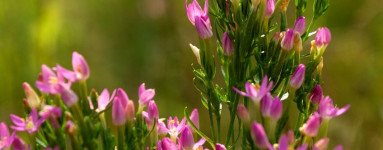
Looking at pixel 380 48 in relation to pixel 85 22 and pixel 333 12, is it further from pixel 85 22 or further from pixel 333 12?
pixel 85 22

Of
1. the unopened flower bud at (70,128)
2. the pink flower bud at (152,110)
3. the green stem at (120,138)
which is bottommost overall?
the green stem at (120,138)

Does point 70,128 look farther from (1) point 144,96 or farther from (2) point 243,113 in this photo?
(2) point 243,113

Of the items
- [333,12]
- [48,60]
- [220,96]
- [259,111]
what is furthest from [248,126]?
[333,12]

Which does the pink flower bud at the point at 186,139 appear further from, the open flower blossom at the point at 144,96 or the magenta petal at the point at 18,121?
the magenta petal at the point at 18,121

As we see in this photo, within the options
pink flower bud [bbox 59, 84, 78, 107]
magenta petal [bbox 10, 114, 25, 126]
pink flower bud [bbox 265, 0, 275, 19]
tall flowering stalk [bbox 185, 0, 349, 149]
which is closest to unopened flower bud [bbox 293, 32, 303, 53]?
tall flowering stalk [bbox 185, 0, 349, 149]

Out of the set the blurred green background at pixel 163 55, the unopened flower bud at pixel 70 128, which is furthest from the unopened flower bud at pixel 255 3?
the blurred green background at pixel 163 55

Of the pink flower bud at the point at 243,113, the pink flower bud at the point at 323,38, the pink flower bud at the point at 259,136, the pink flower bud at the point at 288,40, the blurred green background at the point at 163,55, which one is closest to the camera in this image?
the pink flower bud at the point at 259,136

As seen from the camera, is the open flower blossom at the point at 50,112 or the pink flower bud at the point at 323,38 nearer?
the open flower blossom at the point at 50,112
